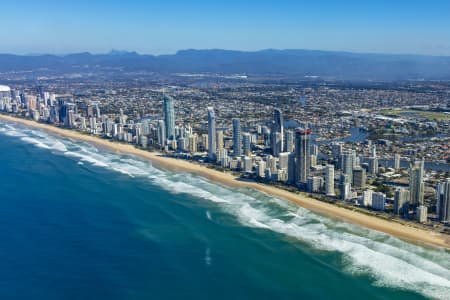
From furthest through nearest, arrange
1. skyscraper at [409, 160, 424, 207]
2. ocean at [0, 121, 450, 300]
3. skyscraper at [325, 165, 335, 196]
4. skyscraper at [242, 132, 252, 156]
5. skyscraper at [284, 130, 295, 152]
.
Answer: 1. skyscraper at [242, 132, 252, 156]
2. skyscraper at [284, 130, 295, 152]
3. skyscraper at [325, 165, 335, 196]
4. skyscraper at [409, 160, 424, 207]
5. ocean at [0, 121, 450, 300]

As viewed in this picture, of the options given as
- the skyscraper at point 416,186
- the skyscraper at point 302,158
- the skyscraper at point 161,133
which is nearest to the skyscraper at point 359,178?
the skyscraper at point 302,158

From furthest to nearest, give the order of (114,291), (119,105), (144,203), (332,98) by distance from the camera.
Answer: (332,98) → (119,105) → (144,203) → (114,291)

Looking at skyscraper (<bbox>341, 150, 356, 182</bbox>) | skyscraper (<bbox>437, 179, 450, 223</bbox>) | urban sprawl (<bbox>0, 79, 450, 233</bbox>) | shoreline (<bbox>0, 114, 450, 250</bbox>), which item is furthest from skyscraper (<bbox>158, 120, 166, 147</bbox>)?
Result: skyscraper (<bbox>437, 179, 450, 223</bbox>)

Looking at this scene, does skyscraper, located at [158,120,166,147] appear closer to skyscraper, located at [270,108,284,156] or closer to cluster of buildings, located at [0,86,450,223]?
cluster of buildings, located at [0,86,450,223]

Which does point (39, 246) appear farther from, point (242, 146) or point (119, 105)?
point (119, 105)

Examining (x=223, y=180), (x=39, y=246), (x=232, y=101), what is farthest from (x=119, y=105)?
(x=39, y=246)

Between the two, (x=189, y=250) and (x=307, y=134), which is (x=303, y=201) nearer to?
(x=307, y=134)

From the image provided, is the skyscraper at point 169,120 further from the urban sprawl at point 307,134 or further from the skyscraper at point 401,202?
the skyscraper at point 401,202
